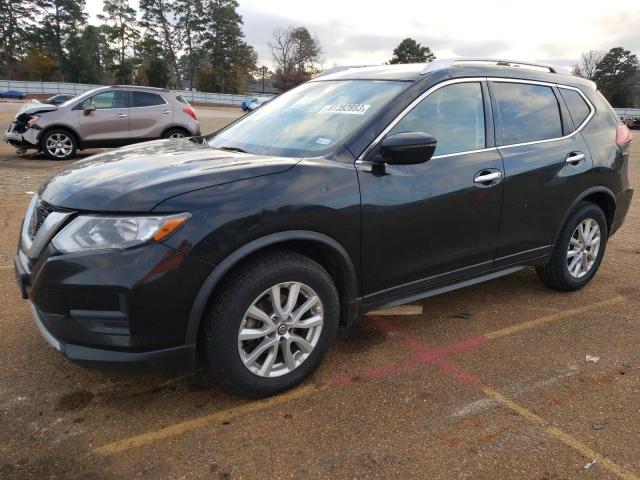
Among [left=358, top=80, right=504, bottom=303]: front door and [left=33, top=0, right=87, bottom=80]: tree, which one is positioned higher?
[left=33, top=0, right=87, bottom=80]: tree

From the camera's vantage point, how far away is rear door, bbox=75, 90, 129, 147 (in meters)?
11.5

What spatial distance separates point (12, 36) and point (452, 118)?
80201 mm

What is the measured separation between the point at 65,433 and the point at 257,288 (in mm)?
1150

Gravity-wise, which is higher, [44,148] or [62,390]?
[44,148]

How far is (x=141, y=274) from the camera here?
2355 mm

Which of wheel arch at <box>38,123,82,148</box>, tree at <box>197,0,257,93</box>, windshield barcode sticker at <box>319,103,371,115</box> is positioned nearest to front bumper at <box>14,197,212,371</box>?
windshield barcode sticker at <box>319,103,371,115</box>

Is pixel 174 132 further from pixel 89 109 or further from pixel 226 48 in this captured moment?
pixel 226 48

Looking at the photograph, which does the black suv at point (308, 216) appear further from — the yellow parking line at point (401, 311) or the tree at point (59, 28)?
the tree at point (59, 28)

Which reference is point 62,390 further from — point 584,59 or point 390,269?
point 584,59

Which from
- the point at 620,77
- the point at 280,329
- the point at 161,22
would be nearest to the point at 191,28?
the point at 161,22

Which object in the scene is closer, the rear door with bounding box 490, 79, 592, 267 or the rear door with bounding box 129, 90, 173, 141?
the rear door with bounding box 490, 79, 592, 267

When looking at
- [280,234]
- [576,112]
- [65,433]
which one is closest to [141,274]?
[280,234]

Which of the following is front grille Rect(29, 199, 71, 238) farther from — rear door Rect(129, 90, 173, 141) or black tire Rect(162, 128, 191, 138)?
black tire Rect(162, 128, 191, 138)

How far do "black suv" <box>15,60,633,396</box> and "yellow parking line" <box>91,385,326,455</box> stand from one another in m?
0.09
